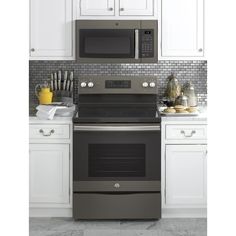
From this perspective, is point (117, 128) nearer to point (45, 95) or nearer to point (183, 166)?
point (183, 166)

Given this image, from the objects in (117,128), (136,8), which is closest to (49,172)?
(117,128)

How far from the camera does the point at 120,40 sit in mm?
4680

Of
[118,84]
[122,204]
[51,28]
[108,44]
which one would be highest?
[51,28]

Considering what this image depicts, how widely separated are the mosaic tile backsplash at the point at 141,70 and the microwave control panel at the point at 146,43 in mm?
401

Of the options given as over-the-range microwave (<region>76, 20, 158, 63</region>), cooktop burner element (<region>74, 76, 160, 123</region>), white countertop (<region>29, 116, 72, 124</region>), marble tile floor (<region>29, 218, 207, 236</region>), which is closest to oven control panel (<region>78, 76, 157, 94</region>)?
cooktop burner element (<region>74, 76, 160, 123</region>)

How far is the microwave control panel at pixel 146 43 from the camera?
15.3ft

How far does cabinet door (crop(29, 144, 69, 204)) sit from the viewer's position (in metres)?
4.49

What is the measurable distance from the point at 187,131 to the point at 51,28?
1.40 metres

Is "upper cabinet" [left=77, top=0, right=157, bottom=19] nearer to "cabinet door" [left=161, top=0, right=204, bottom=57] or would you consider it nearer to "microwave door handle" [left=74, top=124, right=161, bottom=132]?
"cabinet door" [left=161, top=0, right=204, bottom=57]

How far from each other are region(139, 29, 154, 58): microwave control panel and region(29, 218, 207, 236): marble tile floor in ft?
4.42

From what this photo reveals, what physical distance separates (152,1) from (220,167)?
365 cm

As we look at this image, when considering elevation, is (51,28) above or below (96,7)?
below

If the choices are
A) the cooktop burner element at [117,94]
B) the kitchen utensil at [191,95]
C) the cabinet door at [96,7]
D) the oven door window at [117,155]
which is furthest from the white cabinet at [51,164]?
the kitchen utensil at [191,95]
